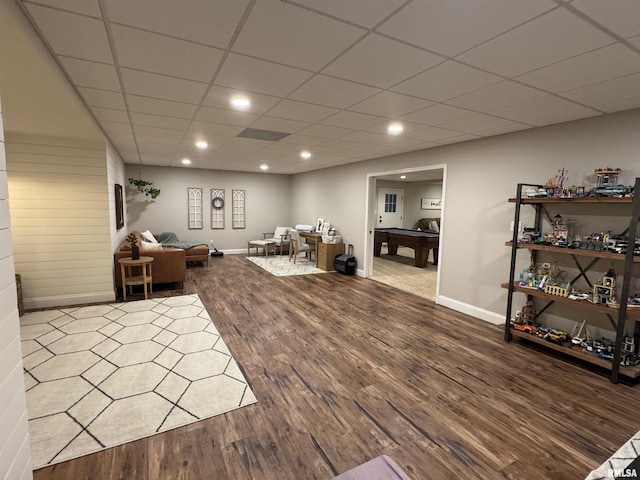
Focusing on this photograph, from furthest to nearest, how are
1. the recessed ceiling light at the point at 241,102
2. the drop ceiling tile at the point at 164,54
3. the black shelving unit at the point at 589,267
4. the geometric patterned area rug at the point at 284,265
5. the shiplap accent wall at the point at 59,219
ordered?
the geometric patterned area rug at the point at 284,265 → the shiplap accent wall at the point at 59,219 → the recessed ceiling light at the point at 241,102 → the black shelving unit at the point at 589,267 → the drop ceiling tile at the point at 164,54

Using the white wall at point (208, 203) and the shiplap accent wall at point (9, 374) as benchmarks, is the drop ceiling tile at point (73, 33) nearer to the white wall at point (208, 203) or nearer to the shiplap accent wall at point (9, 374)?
the shiplap accent wall at point (9, 374)

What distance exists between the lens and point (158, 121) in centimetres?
346

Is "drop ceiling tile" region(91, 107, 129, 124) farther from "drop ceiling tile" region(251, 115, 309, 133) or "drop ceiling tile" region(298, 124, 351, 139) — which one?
"drop ceiling tile" region(298, 124, 351, 139)

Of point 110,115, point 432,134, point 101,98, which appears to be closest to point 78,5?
point 101,98

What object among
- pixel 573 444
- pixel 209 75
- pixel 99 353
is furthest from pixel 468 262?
pixel 99 353

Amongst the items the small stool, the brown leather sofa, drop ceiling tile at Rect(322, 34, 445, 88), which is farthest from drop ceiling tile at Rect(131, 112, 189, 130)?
the small stool

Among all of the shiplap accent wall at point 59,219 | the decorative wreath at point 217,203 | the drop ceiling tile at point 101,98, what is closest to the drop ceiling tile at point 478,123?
the drop ceiling tile at point 101,98

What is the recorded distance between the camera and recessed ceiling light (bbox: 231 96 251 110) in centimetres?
269

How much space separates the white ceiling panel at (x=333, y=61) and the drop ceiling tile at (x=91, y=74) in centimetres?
1

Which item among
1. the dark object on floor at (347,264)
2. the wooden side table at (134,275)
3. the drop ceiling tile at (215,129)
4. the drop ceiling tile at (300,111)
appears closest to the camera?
the drop ceiling tile at (300,111)

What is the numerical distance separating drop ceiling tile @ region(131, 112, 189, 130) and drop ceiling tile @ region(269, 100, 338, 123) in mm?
1134

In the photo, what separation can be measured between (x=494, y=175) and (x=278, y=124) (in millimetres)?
2724

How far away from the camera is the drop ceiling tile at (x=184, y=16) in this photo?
4.65 ft

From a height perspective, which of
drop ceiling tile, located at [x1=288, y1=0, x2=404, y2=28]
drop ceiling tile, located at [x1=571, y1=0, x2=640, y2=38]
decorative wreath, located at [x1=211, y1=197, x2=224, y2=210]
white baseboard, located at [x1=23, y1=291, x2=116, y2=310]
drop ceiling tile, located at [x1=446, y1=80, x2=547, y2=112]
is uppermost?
drop ceiling tile, located at [x1=446, y1=80, x2=547, y2=112]
